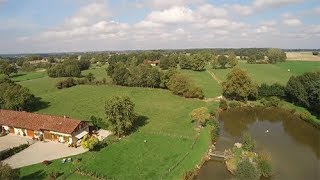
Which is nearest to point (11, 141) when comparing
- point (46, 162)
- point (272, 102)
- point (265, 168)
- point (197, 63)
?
point (46, 162)

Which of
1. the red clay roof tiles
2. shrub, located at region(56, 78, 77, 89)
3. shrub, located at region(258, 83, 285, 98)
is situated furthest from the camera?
shrub, located at region(56, 78, 77, 89)

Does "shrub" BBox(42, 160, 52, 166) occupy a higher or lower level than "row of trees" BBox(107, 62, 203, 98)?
lower

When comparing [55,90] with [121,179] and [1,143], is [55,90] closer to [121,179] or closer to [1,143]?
[1,143]

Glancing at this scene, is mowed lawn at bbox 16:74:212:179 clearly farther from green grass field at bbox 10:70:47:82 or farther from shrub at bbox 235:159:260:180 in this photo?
green grass field at bbox 10:70:47:82

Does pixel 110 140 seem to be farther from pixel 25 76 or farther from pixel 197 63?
pixel 25 76

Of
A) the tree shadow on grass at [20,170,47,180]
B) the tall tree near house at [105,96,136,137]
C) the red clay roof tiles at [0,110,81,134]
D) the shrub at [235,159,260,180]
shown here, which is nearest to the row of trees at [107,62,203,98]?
the tall tree near house at [105,96,136,137]
